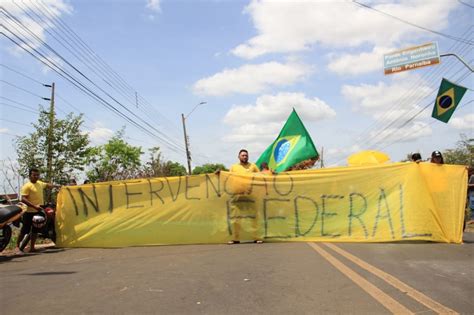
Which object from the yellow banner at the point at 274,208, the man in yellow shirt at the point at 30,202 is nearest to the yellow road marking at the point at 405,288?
the yellow banner at the point at 274,208

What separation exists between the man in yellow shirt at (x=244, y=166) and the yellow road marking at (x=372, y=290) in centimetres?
302

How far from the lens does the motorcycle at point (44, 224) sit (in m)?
8.40

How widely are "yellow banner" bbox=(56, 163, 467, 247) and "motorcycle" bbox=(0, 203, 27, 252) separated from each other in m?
1.14

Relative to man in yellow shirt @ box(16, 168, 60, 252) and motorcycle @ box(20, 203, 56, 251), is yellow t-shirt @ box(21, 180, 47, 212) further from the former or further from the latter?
motorcycle @ box(20, 203, 56, 251)

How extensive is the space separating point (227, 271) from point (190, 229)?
312cm

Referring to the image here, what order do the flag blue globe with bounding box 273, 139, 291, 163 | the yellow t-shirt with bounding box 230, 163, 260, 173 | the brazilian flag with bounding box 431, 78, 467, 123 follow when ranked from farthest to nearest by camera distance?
the brazilian flag with bounding box 431, 78, 467, 123 → the flag blue globe with bounding box 273, 139, 291, 163 → the yellow t-shirt with bounding box 230, 163, 260, 173

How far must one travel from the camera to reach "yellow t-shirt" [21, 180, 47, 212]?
8.37m

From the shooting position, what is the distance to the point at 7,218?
296 inches

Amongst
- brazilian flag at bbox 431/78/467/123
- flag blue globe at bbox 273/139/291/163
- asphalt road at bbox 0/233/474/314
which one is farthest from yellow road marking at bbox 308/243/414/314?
brazilian flag at bbox 431/78/467/123

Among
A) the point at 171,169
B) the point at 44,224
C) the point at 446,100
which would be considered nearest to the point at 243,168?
the point at 44,224

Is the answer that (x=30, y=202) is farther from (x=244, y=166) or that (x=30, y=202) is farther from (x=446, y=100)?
(x=446, y=100)

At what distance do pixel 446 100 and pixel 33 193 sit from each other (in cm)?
1471

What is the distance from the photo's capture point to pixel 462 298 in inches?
162

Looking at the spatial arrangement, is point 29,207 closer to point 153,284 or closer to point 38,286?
point 38,286
